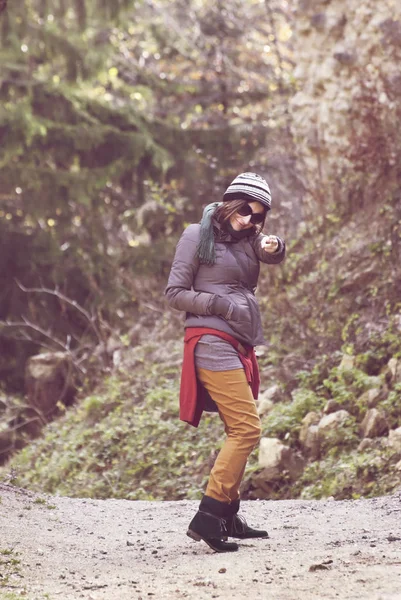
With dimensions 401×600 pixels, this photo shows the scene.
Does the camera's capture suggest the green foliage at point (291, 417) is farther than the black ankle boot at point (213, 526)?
Yes

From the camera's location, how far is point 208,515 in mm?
5652

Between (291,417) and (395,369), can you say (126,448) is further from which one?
(395,369)

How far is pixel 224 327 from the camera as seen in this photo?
5.73m

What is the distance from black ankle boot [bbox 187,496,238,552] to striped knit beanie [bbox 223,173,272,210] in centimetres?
186

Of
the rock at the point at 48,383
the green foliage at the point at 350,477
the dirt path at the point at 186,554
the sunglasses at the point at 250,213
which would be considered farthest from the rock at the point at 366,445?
the rock at the point at 48,383

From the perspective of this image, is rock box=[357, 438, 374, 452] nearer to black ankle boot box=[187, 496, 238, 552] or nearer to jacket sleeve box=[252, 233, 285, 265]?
black ankle boot box=[187, 496, 238, 552]

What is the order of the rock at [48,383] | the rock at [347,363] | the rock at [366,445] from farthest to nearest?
the rock at [48,383] < the rock at [347,363] < the rock at [366,445]

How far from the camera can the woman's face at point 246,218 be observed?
584 centimetres

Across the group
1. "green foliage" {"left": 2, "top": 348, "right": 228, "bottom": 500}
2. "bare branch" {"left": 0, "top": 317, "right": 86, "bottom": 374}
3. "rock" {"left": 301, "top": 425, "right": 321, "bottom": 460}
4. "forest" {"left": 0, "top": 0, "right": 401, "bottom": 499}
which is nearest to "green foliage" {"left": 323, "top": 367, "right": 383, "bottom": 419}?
"forest" {"left": 0, "top": 0, "right": 401, "bottom": 499}

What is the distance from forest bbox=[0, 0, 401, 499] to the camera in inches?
386

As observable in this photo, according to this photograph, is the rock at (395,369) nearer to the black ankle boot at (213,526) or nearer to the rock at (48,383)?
the black ankle boot at (213,526)

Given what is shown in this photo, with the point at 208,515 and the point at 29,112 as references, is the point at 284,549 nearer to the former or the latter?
the point at 208,515

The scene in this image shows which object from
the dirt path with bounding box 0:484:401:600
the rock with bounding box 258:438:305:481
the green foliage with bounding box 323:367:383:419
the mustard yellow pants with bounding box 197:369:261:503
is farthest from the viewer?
the green foliage with bounding box 323:367:383:419

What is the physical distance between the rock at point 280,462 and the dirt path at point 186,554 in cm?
106
